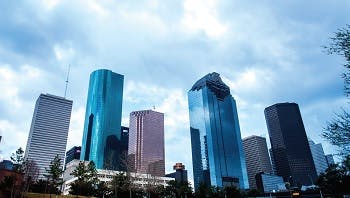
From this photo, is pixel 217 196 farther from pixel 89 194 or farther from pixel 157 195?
pixel 89 194

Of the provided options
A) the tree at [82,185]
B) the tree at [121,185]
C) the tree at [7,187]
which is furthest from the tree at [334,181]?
the tree at [7,187]

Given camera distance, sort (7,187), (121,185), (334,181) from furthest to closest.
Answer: (121,185) < (334,181) < (7,187)

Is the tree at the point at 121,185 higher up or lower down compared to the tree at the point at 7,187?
higher up

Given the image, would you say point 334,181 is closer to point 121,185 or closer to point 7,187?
point 121,185

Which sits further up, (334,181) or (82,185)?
(82,185)

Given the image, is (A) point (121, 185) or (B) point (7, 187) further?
(A) point (121, 185)

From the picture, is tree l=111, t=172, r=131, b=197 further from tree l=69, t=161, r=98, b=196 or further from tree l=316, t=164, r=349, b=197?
tree l=316, t=164, r=349, b=197

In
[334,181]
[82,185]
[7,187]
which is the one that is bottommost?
[7,187]

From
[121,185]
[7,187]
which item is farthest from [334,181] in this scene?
[7,187]

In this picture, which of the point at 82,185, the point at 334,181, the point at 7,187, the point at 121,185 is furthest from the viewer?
the point at 121,185

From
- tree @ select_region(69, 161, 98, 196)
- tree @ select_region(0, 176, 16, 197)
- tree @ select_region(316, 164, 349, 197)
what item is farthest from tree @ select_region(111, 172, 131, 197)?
tree @ select_region(316, 164, 349, 197)

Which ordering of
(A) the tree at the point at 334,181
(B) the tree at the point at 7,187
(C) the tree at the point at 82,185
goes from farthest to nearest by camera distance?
(A) the tree at the point at 334,181, (C) the tree at the point at 82,185, (B) the tree at the point at 7,187

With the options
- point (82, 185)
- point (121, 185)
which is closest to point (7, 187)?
point (82, 185)

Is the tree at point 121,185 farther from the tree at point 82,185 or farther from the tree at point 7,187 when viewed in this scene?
the tree at point 7,187
